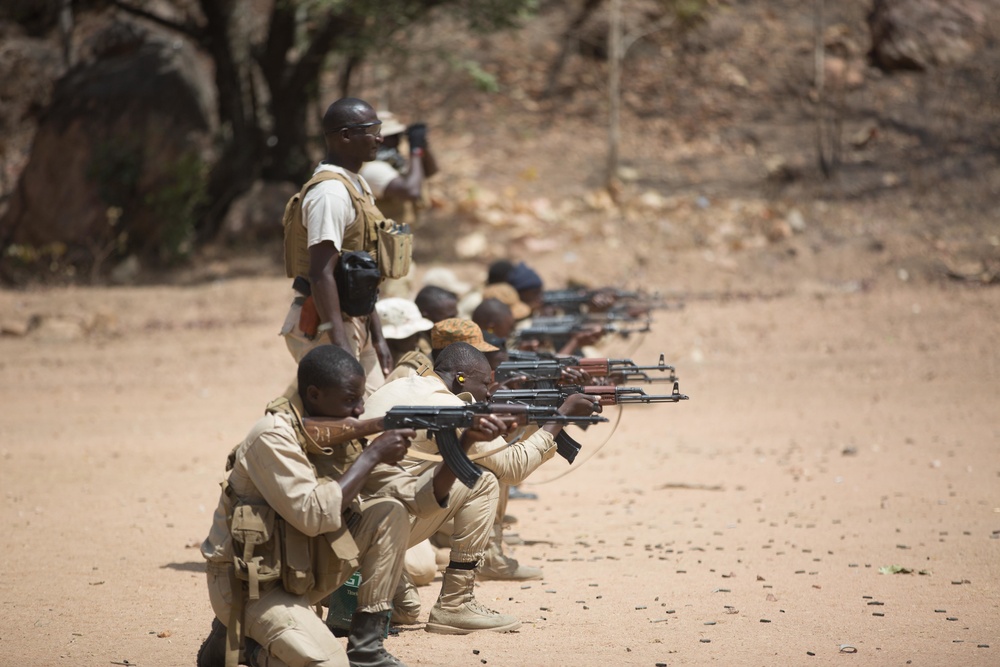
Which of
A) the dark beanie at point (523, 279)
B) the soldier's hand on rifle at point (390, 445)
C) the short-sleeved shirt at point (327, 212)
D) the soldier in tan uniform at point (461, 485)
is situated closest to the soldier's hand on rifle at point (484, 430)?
the soldier's hand on rifle at point (390, 445)

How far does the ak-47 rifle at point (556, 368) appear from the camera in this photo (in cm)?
546

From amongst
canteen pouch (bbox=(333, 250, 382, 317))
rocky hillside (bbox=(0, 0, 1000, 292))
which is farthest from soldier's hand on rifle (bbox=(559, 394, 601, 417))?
rocky hillside (bbox=(0, 0, 1000, 292))

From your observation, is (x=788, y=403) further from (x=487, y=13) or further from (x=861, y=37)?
(x=861, y=37)

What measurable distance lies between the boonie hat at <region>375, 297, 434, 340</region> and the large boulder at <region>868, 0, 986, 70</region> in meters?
14.8

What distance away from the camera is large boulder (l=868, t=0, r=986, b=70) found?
18156 mm

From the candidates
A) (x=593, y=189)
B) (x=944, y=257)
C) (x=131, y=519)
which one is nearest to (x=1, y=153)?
(x=593, y=189)

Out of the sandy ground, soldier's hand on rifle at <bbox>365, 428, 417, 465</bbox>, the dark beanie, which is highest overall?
soldier's hand on rifle at <bbox>365, 428, 417, 465</bbox>

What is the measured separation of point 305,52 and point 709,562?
38.1 feet

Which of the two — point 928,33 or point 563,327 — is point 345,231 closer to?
point 563,327

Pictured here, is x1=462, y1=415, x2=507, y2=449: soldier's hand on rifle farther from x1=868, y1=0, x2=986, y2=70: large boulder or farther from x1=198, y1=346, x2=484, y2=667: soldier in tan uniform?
x1=868, y1=0, x2=986, y2=70: large boulder

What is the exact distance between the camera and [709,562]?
18.0ft

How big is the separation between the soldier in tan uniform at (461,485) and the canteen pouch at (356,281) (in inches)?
20.7

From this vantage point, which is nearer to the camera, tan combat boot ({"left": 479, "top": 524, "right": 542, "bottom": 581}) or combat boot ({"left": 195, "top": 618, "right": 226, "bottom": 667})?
combat boot ({"left": 195, "top": 618, "right": 226, "bottom": 667})

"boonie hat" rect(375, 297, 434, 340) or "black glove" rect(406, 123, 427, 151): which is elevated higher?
"black glove" rect(406, 123, 427, 151)
